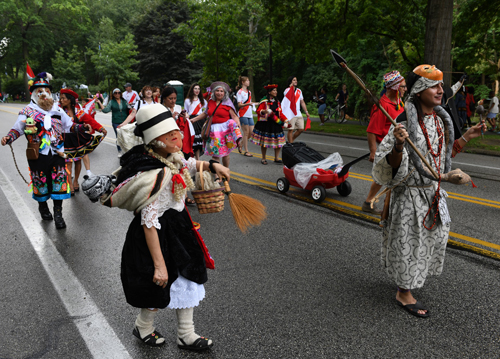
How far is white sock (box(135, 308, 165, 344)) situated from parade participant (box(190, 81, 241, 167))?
4618 mm

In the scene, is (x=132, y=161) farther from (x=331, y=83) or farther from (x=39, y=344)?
(x=331, y=83)

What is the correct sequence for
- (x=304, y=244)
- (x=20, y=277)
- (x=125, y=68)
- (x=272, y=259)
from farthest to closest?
1. (x=125, y=68)
2. (x=304, y=244)
3. (x=272, y=259)
4. (x=20, y=277)

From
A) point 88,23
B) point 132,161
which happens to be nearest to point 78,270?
point 132,161

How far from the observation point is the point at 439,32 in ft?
35.1

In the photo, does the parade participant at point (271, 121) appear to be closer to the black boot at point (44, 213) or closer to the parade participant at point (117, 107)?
the parade participant at point (117, 107)

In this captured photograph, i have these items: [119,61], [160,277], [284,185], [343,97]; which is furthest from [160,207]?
[119,61]

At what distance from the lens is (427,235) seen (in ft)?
10.5

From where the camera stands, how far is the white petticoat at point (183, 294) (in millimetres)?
2721

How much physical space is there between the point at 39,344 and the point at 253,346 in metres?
1.66

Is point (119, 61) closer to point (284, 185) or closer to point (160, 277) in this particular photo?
point (284, 185)

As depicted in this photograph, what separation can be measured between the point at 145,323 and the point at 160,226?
2.73 feet

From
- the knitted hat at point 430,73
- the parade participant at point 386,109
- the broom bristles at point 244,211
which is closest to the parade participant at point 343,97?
the parade participant at point 386,109

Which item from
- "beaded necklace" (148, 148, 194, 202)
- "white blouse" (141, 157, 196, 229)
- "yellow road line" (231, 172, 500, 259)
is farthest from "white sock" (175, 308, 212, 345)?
"yellow road line" (231, 172, 500, 259)

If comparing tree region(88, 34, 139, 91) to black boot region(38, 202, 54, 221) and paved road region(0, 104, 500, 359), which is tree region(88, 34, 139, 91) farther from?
paved road region(0, 104, 500, 359)
